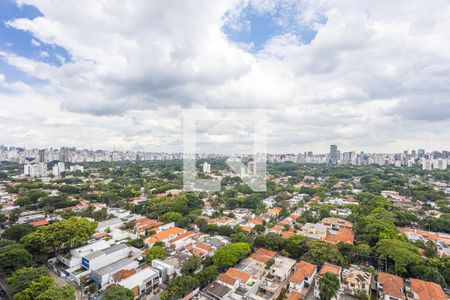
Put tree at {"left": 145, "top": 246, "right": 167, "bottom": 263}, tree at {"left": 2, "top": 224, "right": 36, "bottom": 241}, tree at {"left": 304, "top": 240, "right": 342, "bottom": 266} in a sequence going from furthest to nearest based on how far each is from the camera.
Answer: tree at {"left": 2, "top": 224, "right": 36, "bottom": 241}, tree at {"left": 145, "top": 246, "right": 167, "bottom": 263}, tree at {"left": 304, "top": 240, "right": 342, "bottom": 266}

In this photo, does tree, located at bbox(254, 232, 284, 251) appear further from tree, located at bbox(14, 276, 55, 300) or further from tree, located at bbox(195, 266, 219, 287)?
tree, located at bbox(14, 276, 55, 300)

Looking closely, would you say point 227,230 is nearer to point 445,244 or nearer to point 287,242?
point 287,242

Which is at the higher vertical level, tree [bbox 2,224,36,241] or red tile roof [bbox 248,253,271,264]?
tree [bbox 2,224,36,241]

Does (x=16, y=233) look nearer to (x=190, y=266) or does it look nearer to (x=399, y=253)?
(x=190, y=266)

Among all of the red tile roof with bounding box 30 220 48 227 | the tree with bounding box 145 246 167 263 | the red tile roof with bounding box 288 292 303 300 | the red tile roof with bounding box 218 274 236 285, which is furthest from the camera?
the red tile roof with bounding box 30 220 48 227

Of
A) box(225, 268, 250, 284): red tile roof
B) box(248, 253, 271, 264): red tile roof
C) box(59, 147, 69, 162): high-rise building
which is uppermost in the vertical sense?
box(59, 147, 69, 162): high-rise building

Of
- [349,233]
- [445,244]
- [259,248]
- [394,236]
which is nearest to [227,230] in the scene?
[259,248]

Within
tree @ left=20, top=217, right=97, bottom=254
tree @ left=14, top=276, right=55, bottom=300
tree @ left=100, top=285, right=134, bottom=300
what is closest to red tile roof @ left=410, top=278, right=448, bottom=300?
tree @ left=100, top=285, right=134, bottom=300

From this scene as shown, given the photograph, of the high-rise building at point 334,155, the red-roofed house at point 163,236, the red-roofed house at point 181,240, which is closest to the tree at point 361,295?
the red-roofed house at point 181,240
